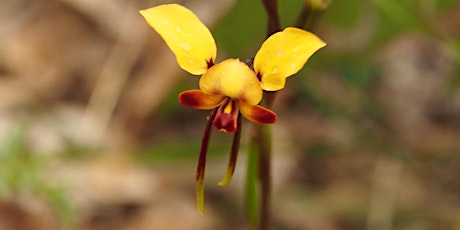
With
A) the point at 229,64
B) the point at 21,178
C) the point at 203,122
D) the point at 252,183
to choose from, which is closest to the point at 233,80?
the point at 229,64

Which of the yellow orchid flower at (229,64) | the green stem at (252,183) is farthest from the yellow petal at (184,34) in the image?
the green stem at (252,183)

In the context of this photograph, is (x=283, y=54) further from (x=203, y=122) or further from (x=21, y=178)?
Answer: (x=203, y=122)

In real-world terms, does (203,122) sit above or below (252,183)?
above

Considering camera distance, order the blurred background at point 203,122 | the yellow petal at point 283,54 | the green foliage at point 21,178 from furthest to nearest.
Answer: the blurred background at point 203,122
the green foliage at point 21,178
the yellow petal at point 283,54

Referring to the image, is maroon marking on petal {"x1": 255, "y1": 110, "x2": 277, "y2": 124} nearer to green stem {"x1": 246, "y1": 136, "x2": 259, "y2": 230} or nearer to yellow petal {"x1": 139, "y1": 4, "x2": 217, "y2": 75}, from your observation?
yellow petal {"x1": 139, "y1": 4, "x2": 217, "y2": 75}

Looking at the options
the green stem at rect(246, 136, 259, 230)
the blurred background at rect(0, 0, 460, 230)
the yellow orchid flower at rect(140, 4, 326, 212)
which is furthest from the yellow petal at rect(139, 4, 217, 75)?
the blurred background at rect(0, 0, 460, 230)

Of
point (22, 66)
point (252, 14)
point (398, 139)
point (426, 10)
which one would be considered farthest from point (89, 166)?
point (426, 10)

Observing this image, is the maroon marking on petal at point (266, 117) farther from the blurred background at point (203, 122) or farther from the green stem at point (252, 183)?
the blurred background at point (203, 122)
